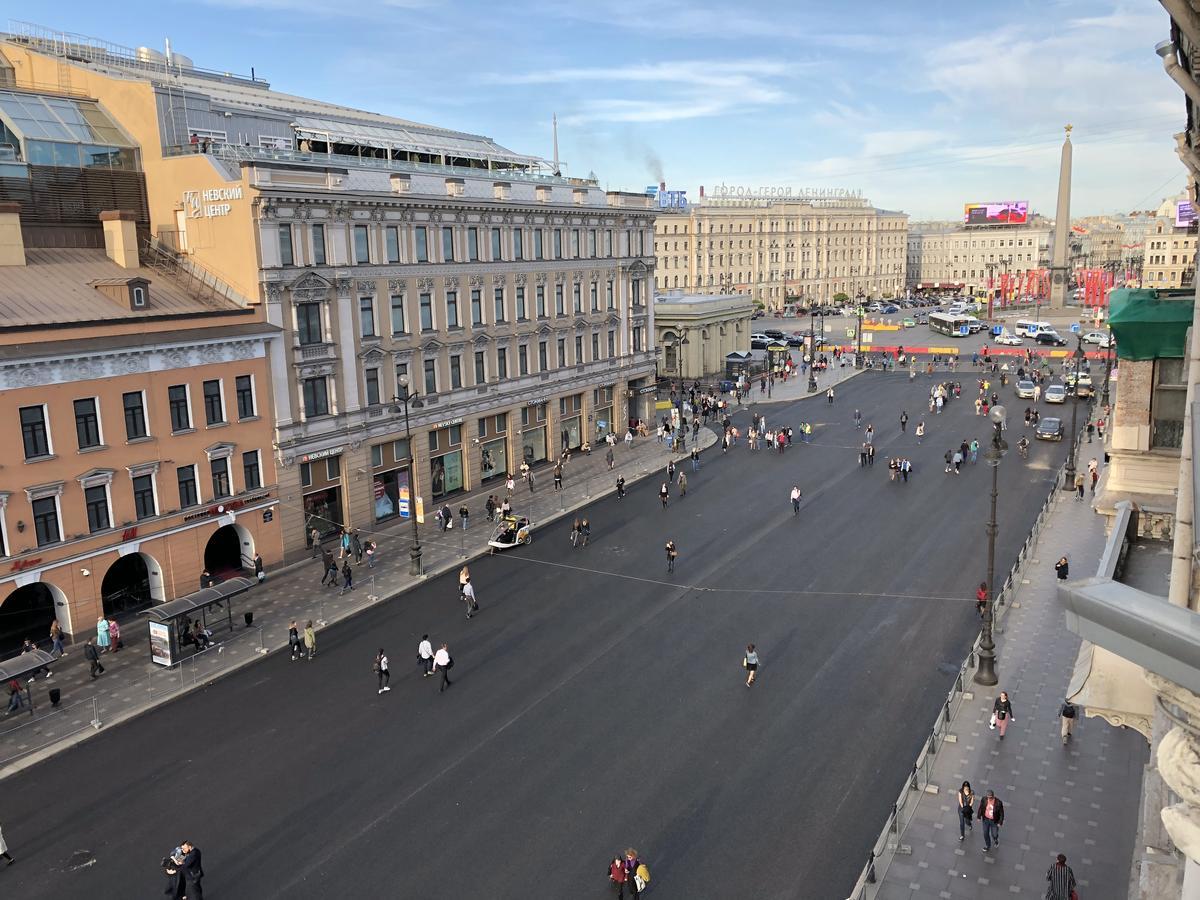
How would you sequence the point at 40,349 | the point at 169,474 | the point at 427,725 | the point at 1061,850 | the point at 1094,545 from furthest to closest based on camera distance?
1. the point at 1094,545
2. the point at 169,474
3. the point at 40,349
4. the point at 427,725
5. the point at 1061,850

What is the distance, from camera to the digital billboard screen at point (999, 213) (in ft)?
632

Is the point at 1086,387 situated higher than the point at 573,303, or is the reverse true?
the point at 573,303

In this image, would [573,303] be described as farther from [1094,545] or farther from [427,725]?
[427,725]

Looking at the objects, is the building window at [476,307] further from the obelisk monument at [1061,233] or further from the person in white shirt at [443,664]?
the obelisk monument at [1061,233]

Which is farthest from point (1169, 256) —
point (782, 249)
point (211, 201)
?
point (211, 201)

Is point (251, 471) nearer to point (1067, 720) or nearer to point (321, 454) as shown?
point (321, 454)

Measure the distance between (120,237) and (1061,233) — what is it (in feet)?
443

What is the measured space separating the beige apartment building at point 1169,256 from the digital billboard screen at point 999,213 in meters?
29.9

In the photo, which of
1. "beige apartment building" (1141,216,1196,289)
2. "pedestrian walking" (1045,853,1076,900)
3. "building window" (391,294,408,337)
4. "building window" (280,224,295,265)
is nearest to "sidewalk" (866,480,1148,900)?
"pedestrian walking" (1045,853,1076,900)

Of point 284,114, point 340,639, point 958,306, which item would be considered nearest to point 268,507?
point 340,639

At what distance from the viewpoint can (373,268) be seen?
40.6m

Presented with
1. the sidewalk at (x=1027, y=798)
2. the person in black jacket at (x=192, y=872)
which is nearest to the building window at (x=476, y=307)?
the sidewalk at (x=1027, y=798)

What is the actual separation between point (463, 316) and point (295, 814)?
29355 mm

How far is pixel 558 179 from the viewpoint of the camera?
56.2m
